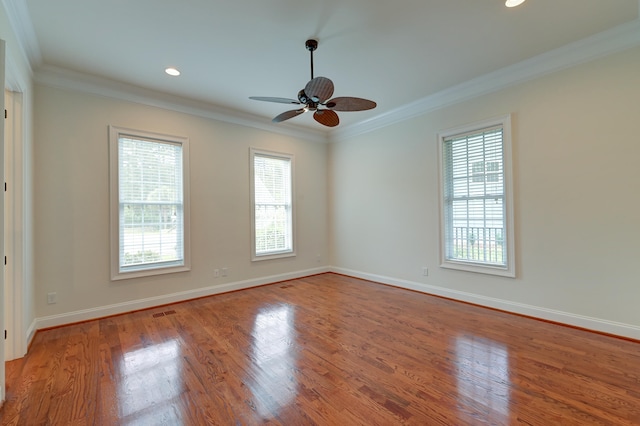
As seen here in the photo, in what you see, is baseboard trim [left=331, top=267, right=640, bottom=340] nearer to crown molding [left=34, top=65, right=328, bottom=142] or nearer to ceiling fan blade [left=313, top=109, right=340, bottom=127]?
ceiling fan blade [left=313, top=109, right=340, bottom=127]

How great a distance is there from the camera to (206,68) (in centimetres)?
342

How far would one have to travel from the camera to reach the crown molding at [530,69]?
283 centimetres

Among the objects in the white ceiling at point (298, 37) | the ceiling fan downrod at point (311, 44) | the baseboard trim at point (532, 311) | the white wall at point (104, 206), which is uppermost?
the white ceiling at point (298, 37)

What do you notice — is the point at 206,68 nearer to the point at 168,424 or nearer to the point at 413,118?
the point at 413,118

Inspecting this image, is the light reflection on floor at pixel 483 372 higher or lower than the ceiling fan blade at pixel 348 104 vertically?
lower

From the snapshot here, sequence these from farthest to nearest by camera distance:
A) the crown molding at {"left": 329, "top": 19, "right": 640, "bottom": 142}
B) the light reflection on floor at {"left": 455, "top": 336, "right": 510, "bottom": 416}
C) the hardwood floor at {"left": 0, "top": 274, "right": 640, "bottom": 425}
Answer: the crown molding at {"left": 329, "top": 19, "right": 640, "bottom": 142} < the light reflection on floor at {"left": 455, "top": 336, "right": 510, "bottom": 416} < the hardwood floor at {"left": 0, "top": 274, "right": 640, "bottom": 425}

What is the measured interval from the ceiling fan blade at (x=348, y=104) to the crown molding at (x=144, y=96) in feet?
8.01

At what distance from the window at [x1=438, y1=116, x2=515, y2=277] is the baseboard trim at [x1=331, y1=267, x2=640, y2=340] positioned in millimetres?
386

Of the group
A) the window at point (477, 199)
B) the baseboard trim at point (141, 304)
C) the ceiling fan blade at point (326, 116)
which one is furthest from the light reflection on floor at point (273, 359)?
the window at point (477, 199)

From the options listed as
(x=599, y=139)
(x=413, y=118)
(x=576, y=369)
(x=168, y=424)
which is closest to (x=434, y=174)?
(x=413, y=118)

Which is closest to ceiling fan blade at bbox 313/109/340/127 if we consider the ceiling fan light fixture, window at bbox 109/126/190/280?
the ceiling fan light fixture

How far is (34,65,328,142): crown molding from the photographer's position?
132 inches

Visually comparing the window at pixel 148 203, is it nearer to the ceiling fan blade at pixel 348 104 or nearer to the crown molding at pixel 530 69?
the ceiling fan blade at pixel 348 104

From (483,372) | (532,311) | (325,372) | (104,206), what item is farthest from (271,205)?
(532,311)
